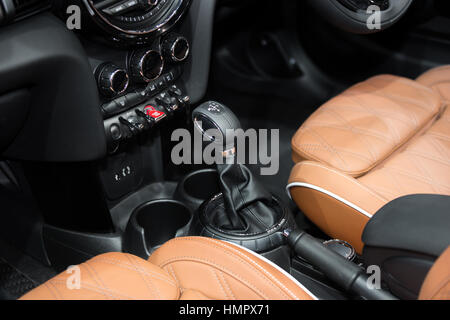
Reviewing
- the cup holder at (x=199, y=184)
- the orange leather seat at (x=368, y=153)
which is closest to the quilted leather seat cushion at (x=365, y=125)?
the orange leather seat at (x=368, y=153)

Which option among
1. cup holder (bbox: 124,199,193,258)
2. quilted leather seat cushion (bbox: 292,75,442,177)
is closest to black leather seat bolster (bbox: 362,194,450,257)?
quilted leather seat cushion (bbox: 292,75,442,177)

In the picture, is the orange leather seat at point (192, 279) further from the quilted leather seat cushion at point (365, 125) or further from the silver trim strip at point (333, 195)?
the quilted leather seat cushion at point (365, 125)

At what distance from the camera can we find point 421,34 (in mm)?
2090

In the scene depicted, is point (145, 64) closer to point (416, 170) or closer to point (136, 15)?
point (136, 15)

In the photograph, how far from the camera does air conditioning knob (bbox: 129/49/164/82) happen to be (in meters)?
1.23

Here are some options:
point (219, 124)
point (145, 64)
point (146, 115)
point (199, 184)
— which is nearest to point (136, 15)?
point (145, 64)

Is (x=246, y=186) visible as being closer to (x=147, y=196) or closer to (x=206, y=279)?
(x=206, y=279)

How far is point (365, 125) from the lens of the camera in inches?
52.7

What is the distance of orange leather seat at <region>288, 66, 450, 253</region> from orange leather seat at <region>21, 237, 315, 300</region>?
0.35 metres

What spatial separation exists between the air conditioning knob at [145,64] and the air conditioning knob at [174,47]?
0.03 m

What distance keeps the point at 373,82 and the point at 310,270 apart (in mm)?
700

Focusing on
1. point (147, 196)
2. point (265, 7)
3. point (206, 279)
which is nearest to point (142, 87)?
point (147, 196)

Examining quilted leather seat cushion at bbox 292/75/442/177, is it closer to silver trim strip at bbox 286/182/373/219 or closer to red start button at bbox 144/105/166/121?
silver trim strip at bbox 286/182/373/219

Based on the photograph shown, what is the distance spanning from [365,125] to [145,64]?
2.07ft
